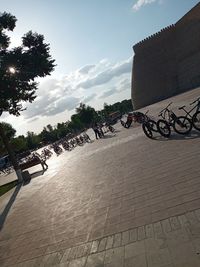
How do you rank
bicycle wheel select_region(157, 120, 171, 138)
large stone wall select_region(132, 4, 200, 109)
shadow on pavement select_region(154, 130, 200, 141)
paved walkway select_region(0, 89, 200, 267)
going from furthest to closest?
large stone wall select_region(132, 4, 200, 109)
bicycle wheel select_region(157, 120, 171, 138)
shadow on pavement select_region(154, 130, 200, 141)
paved walkway select_region(0, 89, 200, 267)

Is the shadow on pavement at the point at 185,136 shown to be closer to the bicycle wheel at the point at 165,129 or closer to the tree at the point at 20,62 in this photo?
the bicycle wheel at the point at 165,129

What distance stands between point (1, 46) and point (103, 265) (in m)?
18.1

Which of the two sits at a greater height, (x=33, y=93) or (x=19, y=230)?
(x=33, y=93)

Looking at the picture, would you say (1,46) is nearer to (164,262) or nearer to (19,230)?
(19,230)

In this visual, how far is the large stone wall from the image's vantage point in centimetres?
5600

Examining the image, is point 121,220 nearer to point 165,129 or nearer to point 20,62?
point 165,129

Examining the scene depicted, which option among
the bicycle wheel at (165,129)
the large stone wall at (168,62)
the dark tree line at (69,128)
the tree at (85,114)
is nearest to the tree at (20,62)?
the bicycle wheel at (165,129)

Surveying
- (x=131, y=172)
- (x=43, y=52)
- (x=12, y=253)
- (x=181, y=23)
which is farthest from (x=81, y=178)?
(x=181, y=23)

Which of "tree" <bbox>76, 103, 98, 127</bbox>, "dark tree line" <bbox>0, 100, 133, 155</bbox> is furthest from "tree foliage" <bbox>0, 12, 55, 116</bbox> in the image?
"tree" <bbox>76, 103, 98, 127</bbox>

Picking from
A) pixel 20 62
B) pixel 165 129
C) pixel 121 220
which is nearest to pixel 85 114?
pixel 20 62

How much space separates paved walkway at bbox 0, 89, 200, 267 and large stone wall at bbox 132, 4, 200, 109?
47609mm

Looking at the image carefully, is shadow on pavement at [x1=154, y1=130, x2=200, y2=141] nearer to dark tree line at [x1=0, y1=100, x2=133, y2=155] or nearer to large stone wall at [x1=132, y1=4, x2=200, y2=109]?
large stone wall at [x1=132, y1=4, x2=200, y2=109]

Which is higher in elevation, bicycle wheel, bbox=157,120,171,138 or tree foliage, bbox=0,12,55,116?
tree foliage, bbox=0,12,55,116

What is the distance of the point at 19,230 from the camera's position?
8180 mm
